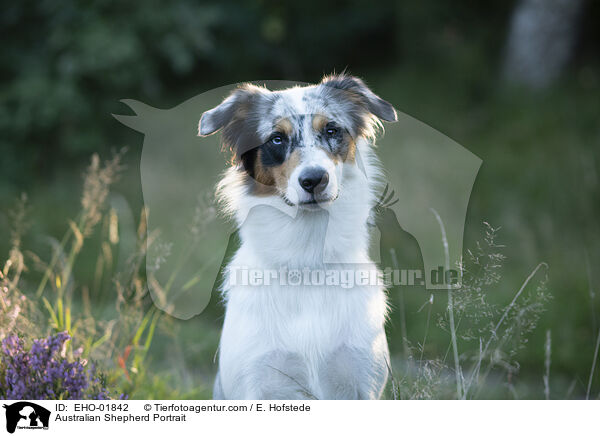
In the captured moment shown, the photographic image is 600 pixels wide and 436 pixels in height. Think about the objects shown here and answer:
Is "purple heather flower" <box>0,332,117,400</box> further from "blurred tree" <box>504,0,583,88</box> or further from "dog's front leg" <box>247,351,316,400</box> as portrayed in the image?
"blurred tree" <box>504,0,583,88</box>

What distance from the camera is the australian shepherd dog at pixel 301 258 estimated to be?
227 cm

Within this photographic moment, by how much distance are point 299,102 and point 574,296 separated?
3.34 metres

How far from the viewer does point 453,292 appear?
2.46 meters

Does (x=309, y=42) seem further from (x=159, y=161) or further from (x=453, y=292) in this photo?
(x=453, y=292)

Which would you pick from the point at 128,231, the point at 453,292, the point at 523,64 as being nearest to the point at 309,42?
the point at 523,64

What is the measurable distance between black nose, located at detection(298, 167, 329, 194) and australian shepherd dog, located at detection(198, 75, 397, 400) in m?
0.13

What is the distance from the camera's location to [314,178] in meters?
2.07
